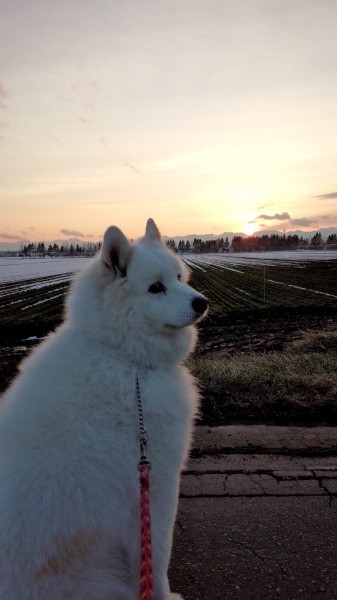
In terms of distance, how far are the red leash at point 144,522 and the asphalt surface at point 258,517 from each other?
3.26 feet

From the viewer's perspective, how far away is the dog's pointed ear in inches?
145

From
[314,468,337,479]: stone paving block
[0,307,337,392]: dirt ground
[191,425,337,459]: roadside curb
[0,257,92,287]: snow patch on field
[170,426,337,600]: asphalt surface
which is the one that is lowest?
[0,257,92,287]: snow patch on field

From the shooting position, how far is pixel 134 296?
2.93 metres

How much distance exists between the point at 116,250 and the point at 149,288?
33cm

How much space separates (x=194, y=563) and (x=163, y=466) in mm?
1036

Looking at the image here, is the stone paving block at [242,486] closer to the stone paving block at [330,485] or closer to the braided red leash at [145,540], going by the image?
the stone paving block at [330,485]

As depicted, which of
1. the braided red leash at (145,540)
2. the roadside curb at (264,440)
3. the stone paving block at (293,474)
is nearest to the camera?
the braided red leash at (145,540)

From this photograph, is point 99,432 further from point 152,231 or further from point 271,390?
point 271,390

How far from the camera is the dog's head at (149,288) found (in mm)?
2910

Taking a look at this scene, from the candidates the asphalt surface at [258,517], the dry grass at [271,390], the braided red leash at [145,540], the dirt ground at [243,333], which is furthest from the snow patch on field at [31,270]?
the braided red leash at [145,540]

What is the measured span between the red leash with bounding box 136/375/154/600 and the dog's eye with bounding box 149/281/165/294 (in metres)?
0.69

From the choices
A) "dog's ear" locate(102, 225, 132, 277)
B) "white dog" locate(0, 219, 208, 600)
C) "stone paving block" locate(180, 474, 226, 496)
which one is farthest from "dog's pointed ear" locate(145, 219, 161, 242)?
"stone paving block" locate(180, 474, 226, 496)

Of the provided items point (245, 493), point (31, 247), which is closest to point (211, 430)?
point (245, 493)

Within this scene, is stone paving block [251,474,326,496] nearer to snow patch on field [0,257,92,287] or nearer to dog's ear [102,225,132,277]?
dog's ear [102,225,132,277]
